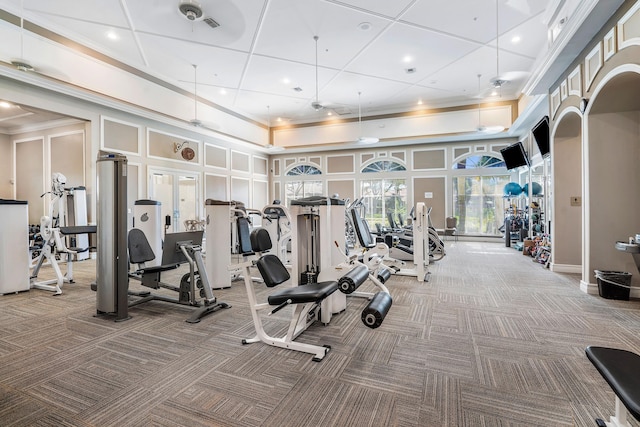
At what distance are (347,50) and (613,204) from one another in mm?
5227

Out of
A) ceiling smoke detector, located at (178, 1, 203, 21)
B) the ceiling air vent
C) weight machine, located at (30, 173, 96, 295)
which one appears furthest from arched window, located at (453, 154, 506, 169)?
weight machine, located at (30, 173, 96, 295)

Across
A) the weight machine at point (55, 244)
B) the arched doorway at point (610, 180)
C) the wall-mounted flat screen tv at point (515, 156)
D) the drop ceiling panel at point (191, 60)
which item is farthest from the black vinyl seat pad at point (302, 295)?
the wall-mounted flat screen tv at point (515, 156)

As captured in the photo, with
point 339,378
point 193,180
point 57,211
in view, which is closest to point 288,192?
point 193,180

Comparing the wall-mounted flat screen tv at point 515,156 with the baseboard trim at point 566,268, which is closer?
the baseboard trim at point 566,268

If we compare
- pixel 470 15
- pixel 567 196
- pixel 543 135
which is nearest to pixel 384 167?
pixel 543 135

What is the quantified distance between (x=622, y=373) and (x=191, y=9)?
5628 millimetres

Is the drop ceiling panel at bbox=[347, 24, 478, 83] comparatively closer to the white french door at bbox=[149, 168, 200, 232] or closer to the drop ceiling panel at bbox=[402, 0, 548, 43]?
the drop ceiling panel at bbox=[402, 0, 548, 43]

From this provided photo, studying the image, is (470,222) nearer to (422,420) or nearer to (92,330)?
(422,420)

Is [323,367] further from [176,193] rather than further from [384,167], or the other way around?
[384,167]

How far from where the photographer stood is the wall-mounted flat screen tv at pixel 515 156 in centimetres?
780

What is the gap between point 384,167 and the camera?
1116 centimetres

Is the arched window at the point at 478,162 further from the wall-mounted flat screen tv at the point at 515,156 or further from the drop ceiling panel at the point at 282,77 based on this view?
the drop ceiling panel at the point at 282,77

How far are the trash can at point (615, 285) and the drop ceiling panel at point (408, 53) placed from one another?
483 cm

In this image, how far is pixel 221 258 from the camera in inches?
173
